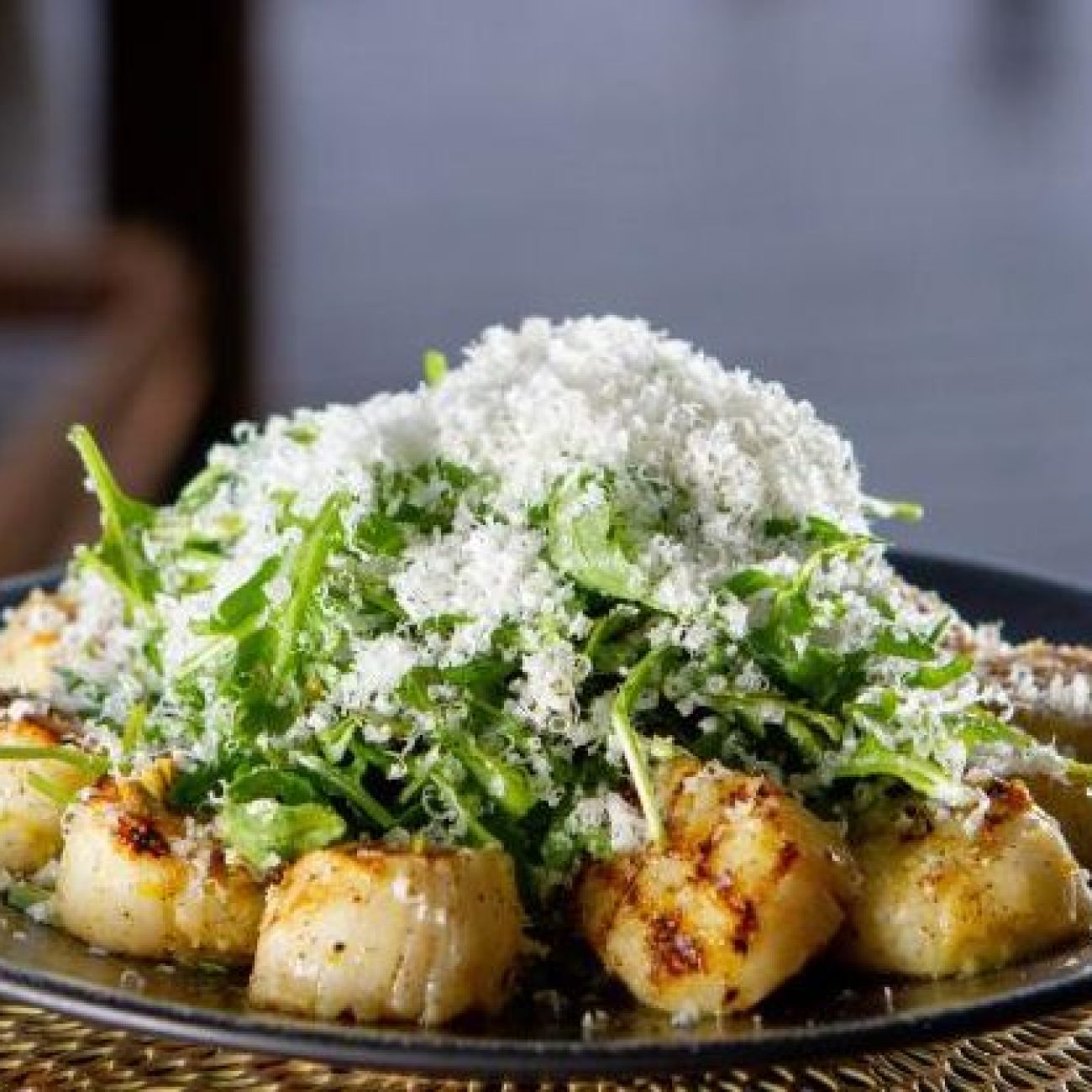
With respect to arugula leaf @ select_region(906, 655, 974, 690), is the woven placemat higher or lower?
lower

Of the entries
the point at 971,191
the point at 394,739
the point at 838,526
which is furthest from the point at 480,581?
the point at 971,191

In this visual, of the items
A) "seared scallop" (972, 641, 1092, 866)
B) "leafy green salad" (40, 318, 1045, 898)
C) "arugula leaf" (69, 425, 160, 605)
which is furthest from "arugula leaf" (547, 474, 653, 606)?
"arugula leaf" (69, 425, 160, 605)

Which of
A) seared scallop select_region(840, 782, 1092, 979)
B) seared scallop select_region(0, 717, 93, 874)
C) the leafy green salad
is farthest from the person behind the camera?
seared scallop select_region(0, 717, 93, 874)

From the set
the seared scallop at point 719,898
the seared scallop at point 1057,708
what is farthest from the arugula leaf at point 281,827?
the seared scallop at point 1057,708

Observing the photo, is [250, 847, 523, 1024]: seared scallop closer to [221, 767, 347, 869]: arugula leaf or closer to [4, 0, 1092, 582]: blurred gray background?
[221, 767, 347, 869]: arugula leaf

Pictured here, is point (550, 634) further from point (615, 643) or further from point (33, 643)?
point (33, 643)

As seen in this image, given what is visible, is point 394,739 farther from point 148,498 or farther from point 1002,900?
point 148,498

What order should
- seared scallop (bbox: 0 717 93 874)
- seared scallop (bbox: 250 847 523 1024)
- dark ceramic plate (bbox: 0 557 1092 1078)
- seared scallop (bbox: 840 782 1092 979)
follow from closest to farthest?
dark ceramic plate (bbox: 0 557 1092 1078), seared scallop (bbox: 250 847 523 1024), seared scallop (bbox: 840 782 1092 979), seared scallop (bbox: 0 717 93 874)
